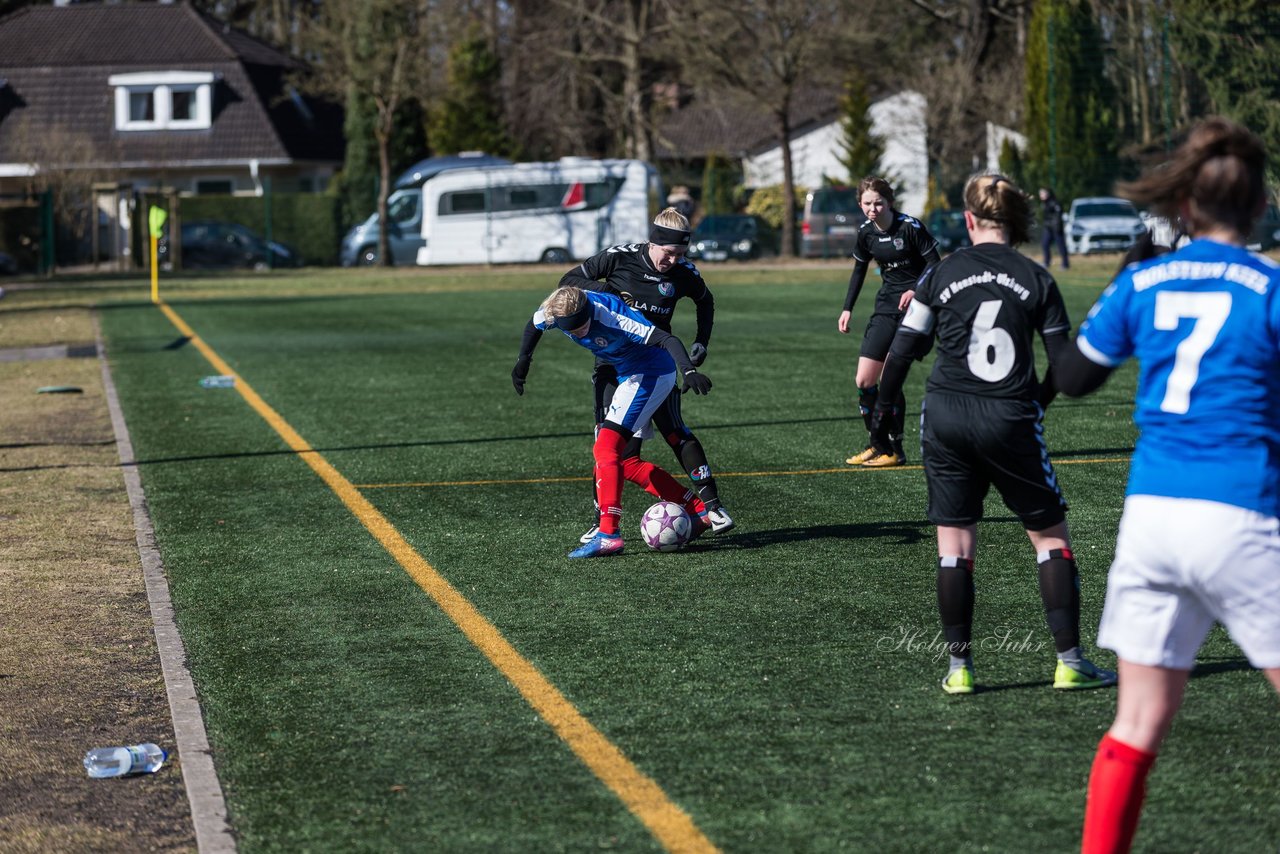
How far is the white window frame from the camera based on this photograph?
2367 inches

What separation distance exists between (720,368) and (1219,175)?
14459 mm

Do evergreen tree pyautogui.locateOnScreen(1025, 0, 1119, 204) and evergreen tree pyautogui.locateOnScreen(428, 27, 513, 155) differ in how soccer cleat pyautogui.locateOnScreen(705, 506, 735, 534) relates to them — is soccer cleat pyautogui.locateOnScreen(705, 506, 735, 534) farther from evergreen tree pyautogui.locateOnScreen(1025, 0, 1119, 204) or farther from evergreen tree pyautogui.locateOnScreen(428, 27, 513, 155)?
evergreen tree pyautogui.locateOnScreen(428, 27, 513, 155)

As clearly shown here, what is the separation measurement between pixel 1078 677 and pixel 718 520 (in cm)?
306

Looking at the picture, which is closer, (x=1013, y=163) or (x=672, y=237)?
(x=672, y=237)

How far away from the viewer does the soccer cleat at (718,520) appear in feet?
28.1

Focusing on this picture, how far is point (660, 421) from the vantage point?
875 cm

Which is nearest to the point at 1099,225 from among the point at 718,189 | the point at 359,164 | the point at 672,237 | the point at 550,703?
the point at 718,189

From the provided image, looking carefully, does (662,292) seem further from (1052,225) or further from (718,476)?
(1052,225)

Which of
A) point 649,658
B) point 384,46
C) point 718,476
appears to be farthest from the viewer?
point 384,46

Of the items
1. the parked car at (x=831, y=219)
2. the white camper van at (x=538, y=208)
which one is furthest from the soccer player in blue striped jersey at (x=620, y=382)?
the parked car at (x=831, y=219)

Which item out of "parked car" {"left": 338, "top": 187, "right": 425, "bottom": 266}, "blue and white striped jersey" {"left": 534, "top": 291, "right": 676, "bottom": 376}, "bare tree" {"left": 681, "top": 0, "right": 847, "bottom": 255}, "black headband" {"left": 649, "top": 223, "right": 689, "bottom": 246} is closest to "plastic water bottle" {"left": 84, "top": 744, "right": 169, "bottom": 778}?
"blue and white striped jersey" {"left": 534, "top": 291, "right": 676, "bottom": 376}

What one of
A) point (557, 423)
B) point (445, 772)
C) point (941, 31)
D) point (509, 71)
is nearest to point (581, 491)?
point (557, 423)

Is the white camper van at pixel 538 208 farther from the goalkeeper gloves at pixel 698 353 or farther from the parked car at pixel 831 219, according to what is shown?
the goalkeeper gloves at pixel 698 353

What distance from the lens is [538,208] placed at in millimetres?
45188
